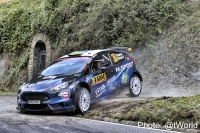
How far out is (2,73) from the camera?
27078 mm

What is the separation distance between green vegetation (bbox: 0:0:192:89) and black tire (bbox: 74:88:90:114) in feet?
21.0

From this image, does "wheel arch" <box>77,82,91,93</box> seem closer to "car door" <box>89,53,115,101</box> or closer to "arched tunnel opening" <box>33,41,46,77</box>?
"car door" <box>89,53,115,101</box>

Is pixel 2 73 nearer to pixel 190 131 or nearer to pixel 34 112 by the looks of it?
pixel 34 112

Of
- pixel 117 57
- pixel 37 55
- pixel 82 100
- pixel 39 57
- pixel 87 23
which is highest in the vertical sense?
pixel 87 23

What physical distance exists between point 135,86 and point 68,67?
110 inches

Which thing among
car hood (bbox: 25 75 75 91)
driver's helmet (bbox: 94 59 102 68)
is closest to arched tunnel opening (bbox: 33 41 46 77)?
driver's helmet (bbox: 94 59 102 68)

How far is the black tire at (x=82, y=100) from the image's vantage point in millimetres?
10164

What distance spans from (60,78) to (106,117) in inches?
77.4

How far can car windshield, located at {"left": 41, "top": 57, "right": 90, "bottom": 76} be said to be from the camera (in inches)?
440

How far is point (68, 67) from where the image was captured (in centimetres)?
1152

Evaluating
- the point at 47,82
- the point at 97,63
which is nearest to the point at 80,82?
the point at 47,82

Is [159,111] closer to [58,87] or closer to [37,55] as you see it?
[58,87]

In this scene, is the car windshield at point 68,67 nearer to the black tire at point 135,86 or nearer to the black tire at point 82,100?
the black tire at point 82,100

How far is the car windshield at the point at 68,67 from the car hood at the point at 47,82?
41cm
